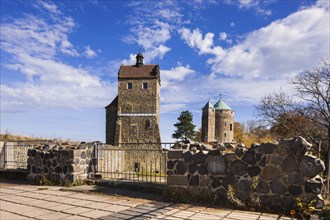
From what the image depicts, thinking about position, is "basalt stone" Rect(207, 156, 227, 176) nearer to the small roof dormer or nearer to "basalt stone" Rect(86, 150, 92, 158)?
"basalt stone" Rect(86, 150, 92, 158)

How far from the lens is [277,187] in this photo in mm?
6520

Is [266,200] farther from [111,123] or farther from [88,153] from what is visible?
[111,123]

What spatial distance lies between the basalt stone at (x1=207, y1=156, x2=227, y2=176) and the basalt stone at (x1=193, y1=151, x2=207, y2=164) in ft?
0.42

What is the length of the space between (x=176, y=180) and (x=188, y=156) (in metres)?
0.69

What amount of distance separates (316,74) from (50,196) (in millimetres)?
21715

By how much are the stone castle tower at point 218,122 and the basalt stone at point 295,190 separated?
160ft

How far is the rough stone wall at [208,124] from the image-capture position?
55125 millimetres

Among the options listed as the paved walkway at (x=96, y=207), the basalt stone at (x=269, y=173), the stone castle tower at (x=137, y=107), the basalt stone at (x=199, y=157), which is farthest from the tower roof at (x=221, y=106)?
the basalt stone at (x=269, y=173)

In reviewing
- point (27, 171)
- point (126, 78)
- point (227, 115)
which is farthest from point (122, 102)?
point (27, 171)

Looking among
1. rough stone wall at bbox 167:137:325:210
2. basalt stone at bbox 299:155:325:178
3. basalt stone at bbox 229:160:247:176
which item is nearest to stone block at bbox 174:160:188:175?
rough stone wall at bbox 167:137:325:210

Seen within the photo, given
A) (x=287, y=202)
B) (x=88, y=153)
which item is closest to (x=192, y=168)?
(x=287, y=202)

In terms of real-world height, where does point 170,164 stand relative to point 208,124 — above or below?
below

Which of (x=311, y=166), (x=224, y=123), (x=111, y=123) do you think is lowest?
(x=311, y=166)

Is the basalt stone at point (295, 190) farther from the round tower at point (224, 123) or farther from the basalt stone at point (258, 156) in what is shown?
the round tower at point (224, 123)
